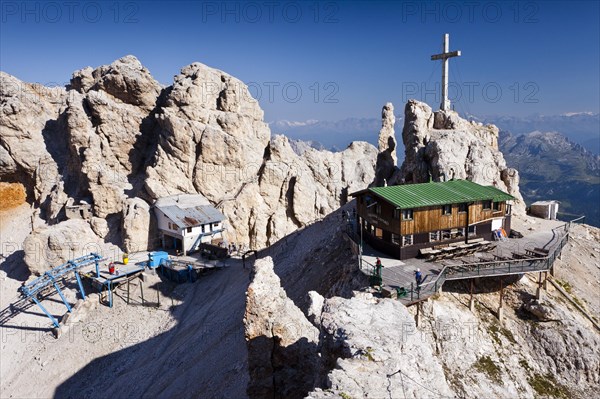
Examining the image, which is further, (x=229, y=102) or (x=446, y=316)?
(x=229, y=102)

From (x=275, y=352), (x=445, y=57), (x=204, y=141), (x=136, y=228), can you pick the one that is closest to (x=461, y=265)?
(x=275, y=352)

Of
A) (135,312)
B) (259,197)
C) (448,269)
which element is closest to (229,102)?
(259,197)

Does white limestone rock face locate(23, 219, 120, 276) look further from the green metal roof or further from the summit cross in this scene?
the summit cross

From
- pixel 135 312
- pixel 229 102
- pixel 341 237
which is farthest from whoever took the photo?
pixel 229 102

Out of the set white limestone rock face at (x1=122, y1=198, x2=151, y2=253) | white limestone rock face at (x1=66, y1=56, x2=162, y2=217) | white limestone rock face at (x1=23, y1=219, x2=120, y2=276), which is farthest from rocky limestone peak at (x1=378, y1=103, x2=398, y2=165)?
white limestone rock face at (x1=23, y1=219, x2=120, y2=276)

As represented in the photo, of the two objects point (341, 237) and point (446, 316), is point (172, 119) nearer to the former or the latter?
point (341, 237)

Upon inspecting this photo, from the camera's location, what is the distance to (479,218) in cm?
3650

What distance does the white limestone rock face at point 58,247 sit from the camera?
196ft

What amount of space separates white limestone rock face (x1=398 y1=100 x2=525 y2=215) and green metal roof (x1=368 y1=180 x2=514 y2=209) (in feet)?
18.0

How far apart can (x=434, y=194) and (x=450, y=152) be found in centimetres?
1314

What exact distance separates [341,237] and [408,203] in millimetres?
12405

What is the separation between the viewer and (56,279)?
54.2 m

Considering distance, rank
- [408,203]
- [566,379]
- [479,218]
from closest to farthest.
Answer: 1. [566,379]
2. [408,203]
3. [479,218]

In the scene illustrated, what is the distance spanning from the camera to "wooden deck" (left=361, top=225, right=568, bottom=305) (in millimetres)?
28328
